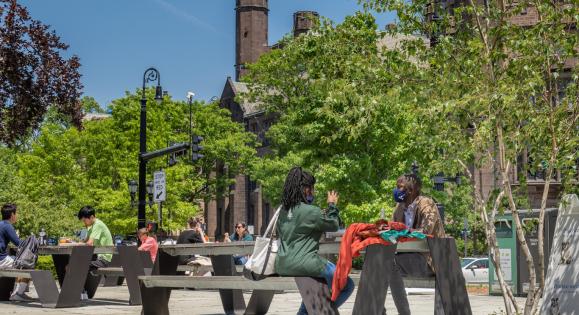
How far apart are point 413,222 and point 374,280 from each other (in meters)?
1.74

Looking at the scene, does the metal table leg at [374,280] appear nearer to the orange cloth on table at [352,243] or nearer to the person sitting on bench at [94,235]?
the orange cloth on table at [352,243]

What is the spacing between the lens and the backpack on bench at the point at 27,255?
1502 centimetres

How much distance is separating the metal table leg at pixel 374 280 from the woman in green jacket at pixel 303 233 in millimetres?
526

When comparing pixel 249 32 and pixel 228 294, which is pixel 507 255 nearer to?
pixel 228 294

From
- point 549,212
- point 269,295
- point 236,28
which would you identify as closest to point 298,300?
point 269,295

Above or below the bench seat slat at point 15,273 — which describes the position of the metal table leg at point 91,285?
below

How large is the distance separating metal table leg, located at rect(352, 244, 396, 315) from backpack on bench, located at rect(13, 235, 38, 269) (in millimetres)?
8818

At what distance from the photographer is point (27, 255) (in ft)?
49.4

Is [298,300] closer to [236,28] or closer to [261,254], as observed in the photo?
[261,254]

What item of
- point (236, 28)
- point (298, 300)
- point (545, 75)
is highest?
point (236, 28)

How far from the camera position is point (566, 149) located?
909cm

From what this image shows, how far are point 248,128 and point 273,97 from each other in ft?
163

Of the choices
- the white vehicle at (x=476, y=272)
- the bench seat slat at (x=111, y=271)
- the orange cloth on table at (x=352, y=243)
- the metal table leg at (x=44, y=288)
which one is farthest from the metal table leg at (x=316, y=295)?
the white vehicle at (x=476, y=272)

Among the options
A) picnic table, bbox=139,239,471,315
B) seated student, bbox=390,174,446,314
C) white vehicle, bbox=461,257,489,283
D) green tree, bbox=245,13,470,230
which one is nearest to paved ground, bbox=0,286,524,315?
seated student, bbox=390,174,446,314
